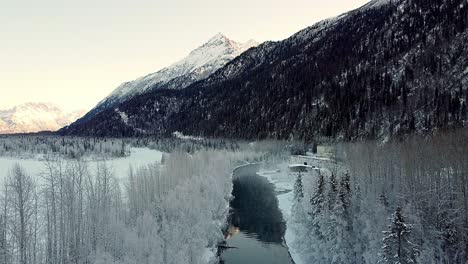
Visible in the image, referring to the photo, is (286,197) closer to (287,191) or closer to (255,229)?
(287,191)

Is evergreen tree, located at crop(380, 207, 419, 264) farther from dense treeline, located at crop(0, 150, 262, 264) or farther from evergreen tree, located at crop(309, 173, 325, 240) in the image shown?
dense treeline, located at crop(0, 150, 262, 264)

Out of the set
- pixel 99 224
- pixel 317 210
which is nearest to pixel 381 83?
pixel 317 210

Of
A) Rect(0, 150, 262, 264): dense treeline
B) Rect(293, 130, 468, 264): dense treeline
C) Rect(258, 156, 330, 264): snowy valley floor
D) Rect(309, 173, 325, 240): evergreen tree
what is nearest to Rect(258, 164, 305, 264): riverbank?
Rect(258, 156, 330, 264): snowy valley floor

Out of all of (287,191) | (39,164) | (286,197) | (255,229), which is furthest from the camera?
(39,164)

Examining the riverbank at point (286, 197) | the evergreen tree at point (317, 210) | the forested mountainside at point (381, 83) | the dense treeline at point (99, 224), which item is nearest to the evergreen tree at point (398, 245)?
the evergreen tree at point (317, 210)

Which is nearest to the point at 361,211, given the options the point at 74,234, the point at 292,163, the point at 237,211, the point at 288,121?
the point at 74,234

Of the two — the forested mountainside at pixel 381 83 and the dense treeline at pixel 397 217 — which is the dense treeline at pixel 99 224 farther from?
the forested mountainside at pixel 381 83

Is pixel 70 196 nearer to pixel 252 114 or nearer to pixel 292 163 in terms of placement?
pixel 292 163
